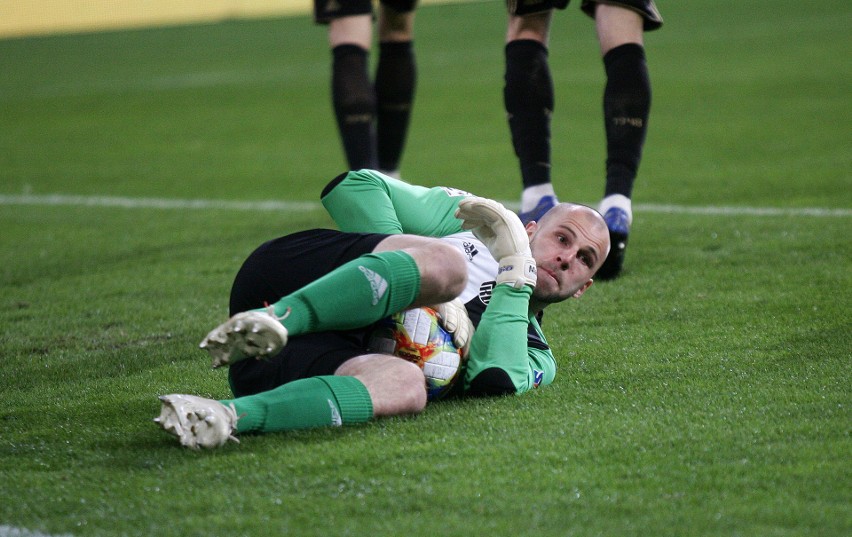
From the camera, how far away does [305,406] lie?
2.16 m

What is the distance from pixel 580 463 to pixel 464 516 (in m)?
0.29

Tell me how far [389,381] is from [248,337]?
0.33 m

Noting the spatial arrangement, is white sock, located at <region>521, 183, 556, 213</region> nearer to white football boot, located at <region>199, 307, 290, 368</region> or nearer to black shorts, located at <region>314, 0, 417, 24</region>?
black shorts, located at <region>314, 0, 417, 24</region>

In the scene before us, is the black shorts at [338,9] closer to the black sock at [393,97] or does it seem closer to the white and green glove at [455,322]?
the black sock at [393,97]

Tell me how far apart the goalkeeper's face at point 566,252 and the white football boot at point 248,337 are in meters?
0.74

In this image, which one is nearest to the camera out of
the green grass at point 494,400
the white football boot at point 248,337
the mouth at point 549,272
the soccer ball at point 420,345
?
the green grass at point 494,400

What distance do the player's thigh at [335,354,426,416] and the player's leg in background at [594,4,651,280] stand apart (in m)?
1.38

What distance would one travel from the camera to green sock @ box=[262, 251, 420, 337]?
2164 mm

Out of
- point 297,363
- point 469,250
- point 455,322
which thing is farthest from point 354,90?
point 297,363

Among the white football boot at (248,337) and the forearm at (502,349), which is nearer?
the white football boot at (248,337)

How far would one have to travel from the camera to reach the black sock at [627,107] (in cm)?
366

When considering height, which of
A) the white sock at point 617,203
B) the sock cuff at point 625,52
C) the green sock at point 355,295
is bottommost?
the white sock at point 617,203

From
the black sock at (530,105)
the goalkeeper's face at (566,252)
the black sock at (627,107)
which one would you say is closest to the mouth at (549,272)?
the goalkeeper's face at (566,252)

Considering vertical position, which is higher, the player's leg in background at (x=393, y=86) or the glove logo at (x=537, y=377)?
the player's leg in background at (x=393, y=86)
